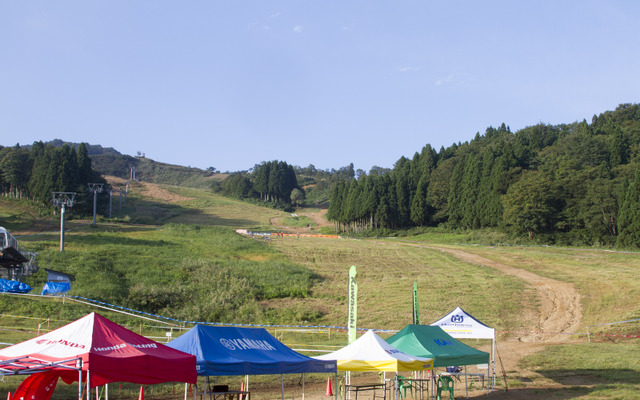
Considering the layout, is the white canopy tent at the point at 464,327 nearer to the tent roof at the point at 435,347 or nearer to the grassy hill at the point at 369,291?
the grassy hill at the point at 369,291

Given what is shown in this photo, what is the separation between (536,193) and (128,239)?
42.1 m

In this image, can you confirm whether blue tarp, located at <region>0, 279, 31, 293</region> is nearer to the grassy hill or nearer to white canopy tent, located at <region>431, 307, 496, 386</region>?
the grassy hill

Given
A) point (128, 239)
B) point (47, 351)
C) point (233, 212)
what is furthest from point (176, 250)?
point (233, 212)

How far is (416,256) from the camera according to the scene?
49.9m

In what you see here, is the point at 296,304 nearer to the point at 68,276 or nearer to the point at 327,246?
the point at 68,276

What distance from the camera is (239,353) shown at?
1170 cm

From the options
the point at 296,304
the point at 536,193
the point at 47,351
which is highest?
the point at 536,193

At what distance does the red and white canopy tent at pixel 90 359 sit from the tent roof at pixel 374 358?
4345 millimetres

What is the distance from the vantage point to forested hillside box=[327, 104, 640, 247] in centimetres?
5684

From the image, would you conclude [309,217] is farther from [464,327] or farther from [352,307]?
[352,307]

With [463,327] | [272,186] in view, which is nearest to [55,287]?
[463,327]

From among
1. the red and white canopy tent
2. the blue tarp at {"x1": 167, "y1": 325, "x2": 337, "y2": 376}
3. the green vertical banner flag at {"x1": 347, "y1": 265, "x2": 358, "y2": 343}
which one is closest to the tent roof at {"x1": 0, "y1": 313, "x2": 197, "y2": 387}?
the red and white canopy tent

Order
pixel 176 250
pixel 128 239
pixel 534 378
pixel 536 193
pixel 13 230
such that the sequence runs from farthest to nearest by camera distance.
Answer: pixel 536 193
pixel 13 230
pixel 128 239
pixel 176 250
pixel 534 378

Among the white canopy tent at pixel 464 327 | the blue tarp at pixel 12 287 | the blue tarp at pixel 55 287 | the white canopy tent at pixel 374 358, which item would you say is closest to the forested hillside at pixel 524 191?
the white canopy tent at pixel 464 327
